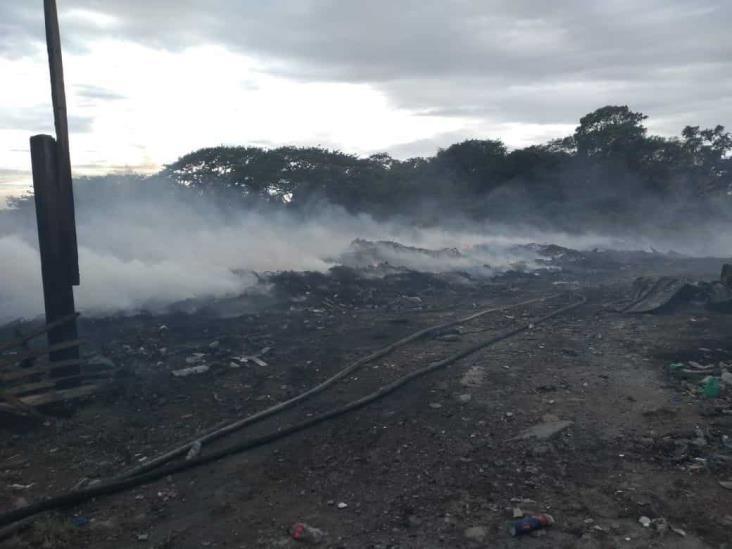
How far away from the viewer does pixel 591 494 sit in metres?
3.89

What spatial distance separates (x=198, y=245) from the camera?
16031mm

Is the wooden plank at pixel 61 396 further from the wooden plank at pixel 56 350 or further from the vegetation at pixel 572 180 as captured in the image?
the vegetation at pixel 572 180

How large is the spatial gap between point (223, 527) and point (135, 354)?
489 cm

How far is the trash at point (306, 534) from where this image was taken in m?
3.44

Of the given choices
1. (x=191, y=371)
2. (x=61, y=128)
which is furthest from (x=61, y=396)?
(x=61, y=128)

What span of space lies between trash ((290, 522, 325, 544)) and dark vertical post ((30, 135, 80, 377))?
4.21 meters

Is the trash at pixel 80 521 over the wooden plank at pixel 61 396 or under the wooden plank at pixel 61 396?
under

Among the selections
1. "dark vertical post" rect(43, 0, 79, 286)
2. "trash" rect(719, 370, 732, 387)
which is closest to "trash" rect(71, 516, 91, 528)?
"dark vertical post" rect(43, 0, 79, 286)

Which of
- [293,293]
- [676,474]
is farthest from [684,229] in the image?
[676,474]

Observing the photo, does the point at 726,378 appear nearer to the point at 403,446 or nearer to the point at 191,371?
the point at 403,446

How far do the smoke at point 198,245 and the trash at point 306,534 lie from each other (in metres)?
7.80

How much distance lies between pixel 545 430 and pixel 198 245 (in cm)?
1315

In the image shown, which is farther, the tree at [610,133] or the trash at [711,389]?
the tree at [610,133]

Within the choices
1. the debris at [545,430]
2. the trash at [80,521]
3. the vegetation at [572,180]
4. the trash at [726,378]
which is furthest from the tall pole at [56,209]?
the vegetation at [572,180]
